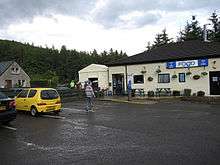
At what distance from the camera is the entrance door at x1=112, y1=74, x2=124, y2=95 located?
32.8 meters

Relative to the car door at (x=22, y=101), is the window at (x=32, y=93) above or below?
above

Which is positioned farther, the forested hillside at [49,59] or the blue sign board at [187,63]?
the forested hillside at [49,59]

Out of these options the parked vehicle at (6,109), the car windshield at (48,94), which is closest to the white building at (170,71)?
the car windshield at (48,94)

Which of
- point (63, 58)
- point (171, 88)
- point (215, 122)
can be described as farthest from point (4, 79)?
point (215, 122)

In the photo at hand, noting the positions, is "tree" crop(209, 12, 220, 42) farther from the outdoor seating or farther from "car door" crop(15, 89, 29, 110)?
"car door" crop(15, 89, 29, 110)

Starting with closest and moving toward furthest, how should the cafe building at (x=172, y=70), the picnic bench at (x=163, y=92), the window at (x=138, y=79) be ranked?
the cafe building at (x=172, y=70)
the picnic bench at (x=163, y=92)
the window at (x=138, y=79)

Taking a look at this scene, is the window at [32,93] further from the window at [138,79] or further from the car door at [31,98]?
the window at [138,79]

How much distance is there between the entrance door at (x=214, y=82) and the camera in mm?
27119

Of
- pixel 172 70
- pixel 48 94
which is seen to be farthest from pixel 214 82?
pixel 48 94

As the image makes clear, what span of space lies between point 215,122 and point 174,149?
5.29 metres

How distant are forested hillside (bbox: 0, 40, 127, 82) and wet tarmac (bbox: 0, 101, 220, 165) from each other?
255ft

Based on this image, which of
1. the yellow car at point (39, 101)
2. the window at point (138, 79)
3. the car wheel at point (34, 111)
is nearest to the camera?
the yellow car at point (39, 101)

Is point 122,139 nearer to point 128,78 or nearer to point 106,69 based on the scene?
point 128,78

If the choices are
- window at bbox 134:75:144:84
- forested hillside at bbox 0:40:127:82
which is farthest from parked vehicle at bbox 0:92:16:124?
forested hillside at bbox 0:40:127:82
